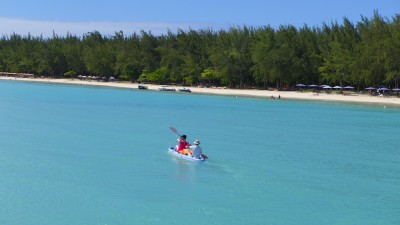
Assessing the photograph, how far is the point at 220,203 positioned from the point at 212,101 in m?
35.7

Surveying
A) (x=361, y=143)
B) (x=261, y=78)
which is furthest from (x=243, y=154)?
(x=261, y=78)

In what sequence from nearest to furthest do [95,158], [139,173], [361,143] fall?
[139,173], [95,158], [361,143]

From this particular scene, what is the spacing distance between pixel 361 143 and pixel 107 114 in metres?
17.0

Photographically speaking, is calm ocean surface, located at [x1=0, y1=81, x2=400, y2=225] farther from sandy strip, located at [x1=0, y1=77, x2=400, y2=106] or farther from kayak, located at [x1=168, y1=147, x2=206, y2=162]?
sandy strip, located at [x1=0, y1=77, x2=400, y2=106]

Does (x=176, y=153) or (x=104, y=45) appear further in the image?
(x=104, y=45)

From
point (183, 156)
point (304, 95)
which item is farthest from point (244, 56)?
point (183, 156)

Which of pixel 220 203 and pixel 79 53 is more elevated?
pixel 79 53

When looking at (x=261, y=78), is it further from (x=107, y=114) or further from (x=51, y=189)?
(x=51, y=189)

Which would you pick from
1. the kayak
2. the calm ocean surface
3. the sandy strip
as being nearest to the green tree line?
the sandy strip

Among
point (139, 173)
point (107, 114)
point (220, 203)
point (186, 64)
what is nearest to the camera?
point (220, 203)

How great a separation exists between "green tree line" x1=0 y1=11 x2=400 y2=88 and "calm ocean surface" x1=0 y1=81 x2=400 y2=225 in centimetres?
1951

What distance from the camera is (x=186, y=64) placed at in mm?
68938

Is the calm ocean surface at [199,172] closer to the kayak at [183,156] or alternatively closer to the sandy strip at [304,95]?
the kayak at [183,156]

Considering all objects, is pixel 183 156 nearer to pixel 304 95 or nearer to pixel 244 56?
pixel 304 95
